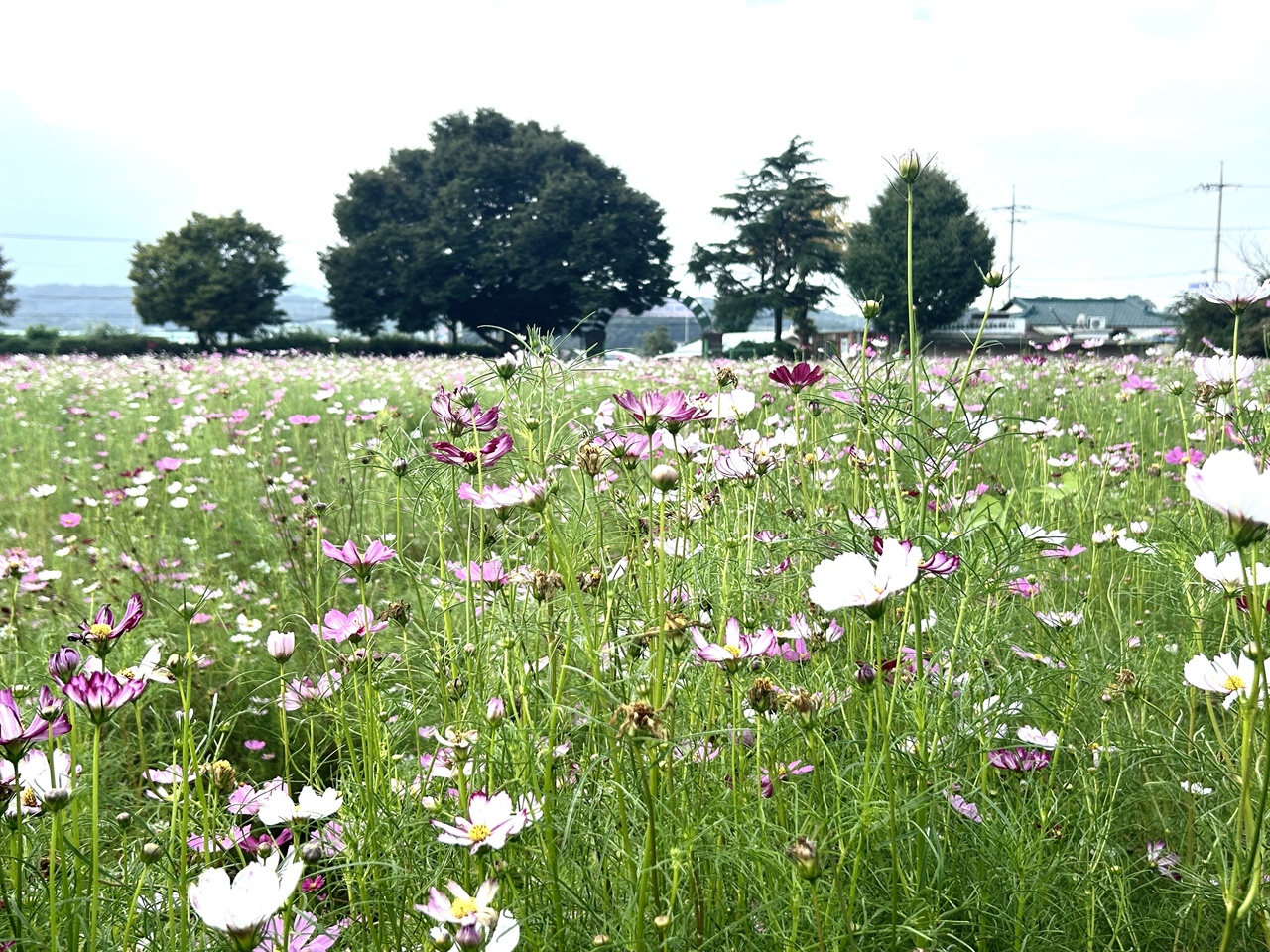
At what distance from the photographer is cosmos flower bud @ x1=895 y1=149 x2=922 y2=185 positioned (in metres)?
1.20

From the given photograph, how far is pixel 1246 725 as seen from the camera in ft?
2.17

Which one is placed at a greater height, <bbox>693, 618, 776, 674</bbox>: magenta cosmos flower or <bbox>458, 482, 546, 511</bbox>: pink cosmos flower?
<bbox>458, 482, 546, 511</bbox>: pink cosmos flower

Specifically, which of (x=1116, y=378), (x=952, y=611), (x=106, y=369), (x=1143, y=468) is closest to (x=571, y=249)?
(x=106, y=369)

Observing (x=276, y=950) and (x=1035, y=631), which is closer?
(x=276, y=950)

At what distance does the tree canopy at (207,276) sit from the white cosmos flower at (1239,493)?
31505 millimetres

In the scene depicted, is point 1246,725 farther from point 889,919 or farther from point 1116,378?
point 1116,378

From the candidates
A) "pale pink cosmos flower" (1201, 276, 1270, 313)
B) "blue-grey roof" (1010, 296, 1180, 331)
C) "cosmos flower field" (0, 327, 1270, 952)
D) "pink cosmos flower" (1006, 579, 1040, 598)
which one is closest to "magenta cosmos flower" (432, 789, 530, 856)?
"cosmos flower field" (0, 327, 1270, 952)

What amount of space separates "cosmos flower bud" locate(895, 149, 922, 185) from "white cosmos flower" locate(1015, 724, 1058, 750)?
715 millimetres

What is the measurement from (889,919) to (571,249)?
28325mm

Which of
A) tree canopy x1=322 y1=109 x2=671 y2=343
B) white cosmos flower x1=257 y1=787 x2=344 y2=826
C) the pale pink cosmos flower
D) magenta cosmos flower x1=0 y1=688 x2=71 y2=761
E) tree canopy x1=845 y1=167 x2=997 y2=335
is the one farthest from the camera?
tree canopy x1=322 y1=109 x2=671 y2=343

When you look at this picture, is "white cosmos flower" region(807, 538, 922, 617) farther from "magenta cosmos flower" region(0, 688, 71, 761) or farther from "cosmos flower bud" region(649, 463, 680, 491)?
"magenta cosmos flower" region(0, 688, 71, 761)

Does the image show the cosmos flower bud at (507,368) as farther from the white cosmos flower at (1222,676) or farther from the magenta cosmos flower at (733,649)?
the white cosmos flower at (1222,676)

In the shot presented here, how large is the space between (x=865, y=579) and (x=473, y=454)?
462 millimetres

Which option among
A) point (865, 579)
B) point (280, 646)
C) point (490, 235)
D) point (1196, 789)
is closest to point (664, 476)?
point (865, 579)
